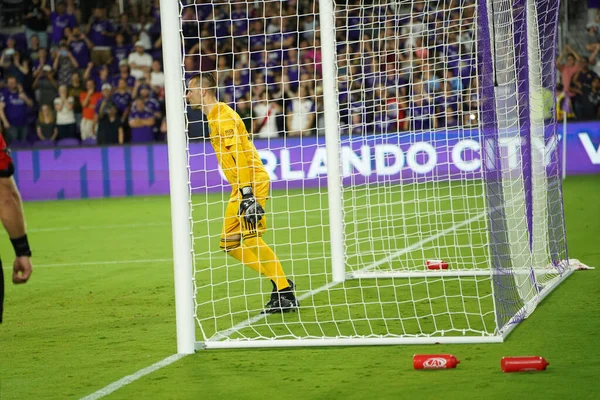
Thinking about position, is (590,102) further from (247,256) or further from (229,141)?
(229,141)

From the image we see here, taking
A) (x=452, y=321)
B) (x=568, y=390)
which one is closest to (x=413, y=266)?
(x=452, y=321)

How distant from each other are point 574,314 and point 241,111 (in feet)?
48.0

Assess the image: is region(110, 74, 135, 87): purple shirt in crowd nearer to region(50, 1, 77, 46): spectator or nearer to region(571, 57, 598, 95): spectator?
region(50, 1, 77, 46): spectator

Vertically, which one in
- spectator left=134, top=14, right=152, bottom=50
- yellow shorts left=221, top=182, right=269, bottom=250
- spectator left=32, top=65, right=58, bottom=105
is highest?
spectator left=134, top=14, right=152, bottom=50

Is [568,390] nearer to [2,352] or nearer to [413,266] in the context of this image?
[2,352]

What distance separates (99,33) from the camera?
84.8 ft

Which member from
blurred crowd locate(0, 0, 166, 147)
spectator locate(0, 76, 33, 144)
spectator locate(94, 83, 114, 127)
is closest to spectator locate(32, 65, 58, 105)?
blurred crowd locate(0, 0, 166, 147)

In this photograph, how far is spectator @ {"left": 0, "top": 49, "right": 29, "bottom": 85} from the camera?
2472 cm

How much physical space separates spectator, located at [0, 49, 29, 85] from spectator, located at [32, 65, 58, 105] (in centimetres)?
30

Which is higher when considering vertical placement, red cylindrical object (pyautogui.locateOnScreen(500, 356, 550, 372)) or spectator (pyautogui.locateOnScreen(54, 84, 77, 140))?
spectator (pyautogui.locateOnScreen(54, 84, 77, 140))

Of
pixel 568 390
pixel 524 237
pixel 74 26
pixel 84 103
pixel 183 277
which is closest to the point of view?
pixel 568 390

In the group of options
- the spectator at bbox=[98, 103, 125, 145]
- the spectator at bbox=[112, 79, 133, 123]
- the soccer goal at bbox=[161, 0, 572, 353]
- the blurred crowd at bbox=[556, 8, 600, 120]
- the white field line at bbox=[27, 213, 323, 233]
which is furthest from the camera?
the spectator at bbox=[112, 79, 133, 123]

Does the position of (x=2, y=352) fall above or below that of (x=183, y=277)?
below

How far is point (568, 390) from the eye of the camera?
18.2ft
